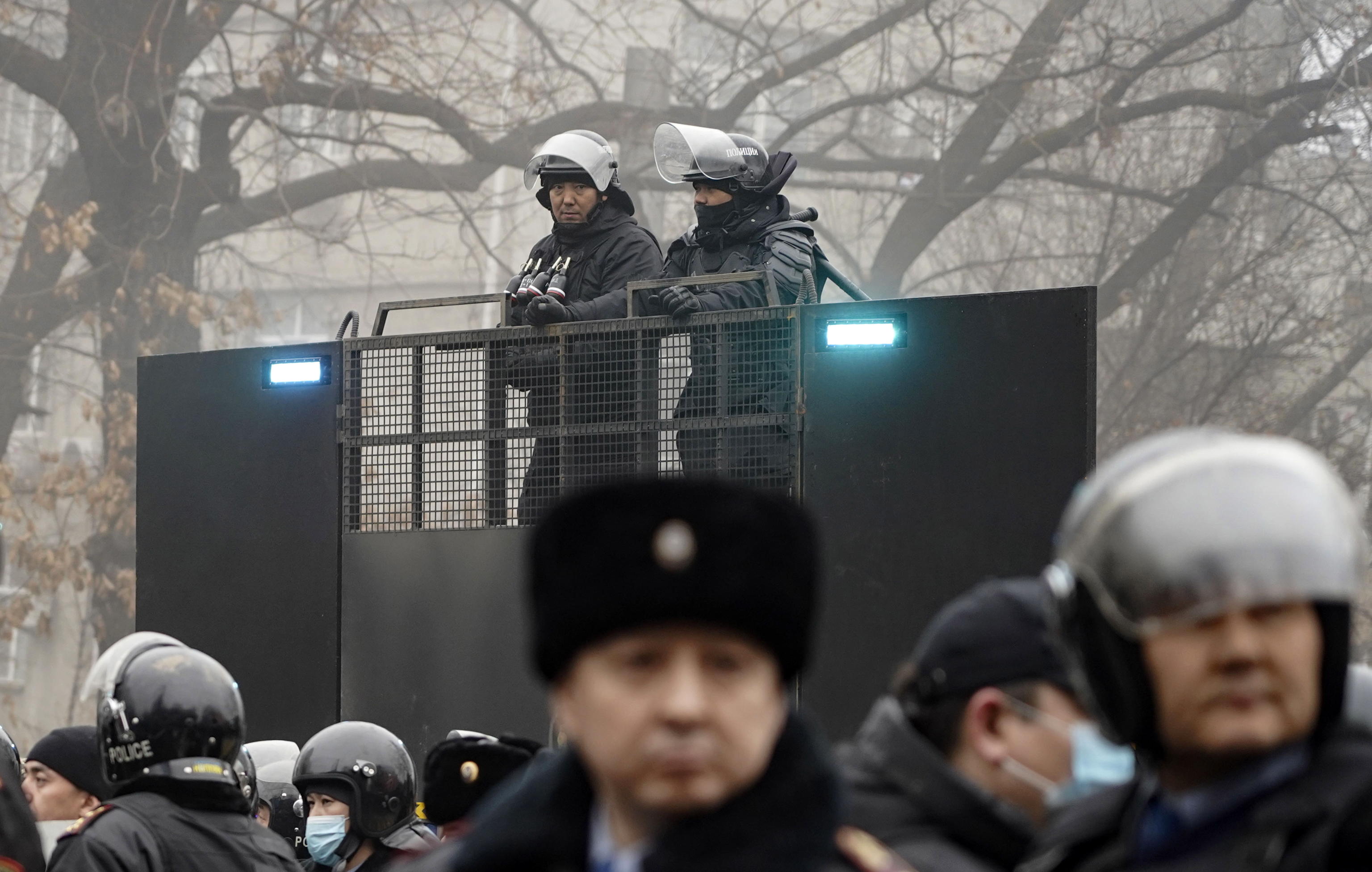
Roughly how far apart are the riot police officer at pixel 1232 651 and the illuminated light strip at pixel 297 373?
6.35 metres

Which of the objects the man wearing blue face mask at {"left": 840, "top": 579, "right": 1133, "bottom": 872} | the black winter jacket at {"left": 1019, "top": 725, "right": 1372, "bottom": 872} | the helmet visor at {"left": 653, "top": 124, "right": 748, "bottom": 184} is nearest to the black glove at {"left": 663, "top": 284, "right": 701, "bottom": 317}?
the helmet visor at {"left": 653, "top": 124, "right": 748, "bottom": 184}

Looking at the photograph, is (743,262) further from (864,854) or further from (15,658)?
(15,658)

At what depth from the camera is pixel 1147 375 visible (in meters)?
19.0

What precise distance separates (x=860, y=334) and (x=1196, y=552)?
499cm

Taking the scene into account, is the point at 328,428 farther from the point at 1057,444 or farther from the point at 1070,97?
the point at 1070,97

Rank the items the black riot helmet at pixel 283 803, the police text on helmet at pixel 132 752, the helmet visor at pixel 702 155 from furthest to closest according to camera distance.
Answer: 1. the helmet visor at pixel 702 155
2. the black riot helmet at pixel 283 803
3. the police text on helmet at pixel 132 752

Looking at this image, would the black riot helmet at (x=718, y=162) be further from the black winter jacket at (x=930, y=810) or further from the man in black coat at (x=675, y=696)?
the man in black coat at (x=675, y=696)

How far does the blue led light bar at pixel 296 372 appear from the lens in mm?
8062

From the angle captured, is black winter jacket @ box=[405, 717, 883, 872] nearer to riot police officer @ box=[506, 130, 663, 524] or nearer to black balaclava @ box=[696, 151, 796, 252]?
riot police officer @ box=[506, 130, 663, 524]

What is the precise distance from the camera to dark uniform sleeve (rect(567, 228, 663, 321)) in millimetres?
7637

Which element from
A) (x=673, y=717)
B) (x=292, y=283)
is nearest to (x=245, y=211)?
(x=292, y=283)

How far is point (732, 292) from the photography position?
23.7 feet

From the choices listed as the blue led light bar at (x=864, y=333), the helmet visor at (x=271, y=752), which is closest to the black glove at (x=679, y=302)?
the blue led light bar at (x=864, y=333)

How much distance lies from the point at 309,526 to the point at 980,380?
2942mm
